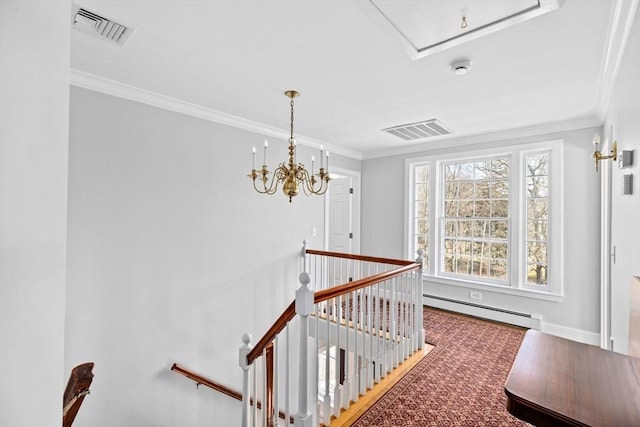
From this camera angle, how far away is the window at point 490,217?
12.6 feet

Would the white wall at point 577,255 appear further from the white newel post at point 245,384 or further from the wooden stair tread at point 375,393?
the white newel post at point 245,384

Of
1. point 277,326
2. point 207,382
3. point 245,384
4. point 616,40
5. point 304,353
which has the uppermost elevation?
point 616,40

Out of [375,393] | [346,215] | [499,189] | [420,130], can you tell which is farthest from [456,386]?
[346,215]

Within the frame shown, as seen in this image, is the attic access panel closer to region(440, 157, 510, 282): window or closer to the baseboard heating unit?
region(440, 157, 510, 282): window

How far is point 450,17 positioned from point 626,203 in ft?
4.91

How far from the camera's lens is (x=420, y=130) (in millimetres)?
3957

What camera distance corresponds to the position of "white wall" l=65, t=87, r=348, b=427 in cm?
258

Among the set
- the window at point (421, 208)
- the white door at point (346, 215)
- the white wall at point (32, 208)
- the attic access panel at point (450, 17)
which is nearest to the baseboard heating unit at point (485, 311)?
the window at point (421, 208)

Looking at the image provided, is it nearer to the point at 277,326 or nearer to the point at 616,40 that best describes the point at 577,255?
the point at 616,40

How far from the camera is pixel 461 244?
14.9 ft

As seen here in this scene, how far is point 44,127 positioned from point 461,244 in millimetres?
4744

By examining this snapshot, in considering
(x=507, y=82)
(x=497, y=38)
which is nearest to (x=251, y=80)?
(x=497, y=38)

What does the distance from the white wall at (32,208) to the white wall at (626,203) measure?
2.21 meters

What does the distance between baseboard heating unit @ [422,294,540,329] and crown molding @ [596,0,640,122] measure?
2.51 metres
